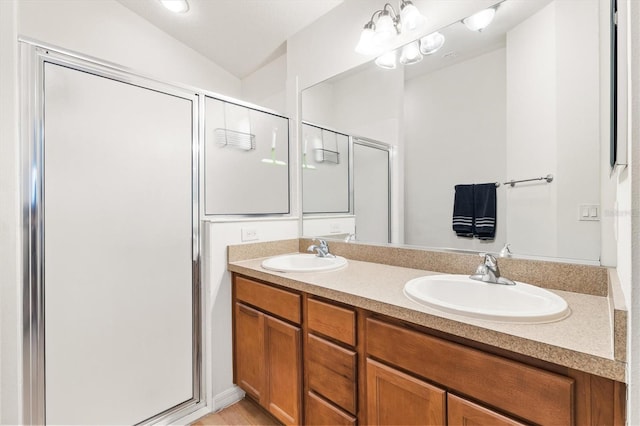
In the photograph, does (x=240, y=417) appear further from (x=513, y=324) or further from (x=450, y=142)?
(x=450, y=142)

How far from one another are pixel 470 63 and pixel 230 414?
2.25 meters

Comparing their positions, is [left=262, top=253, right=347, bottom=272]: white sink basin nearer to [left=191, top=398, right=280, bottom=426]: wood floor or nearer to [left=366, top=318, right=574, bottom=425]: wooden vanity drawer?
[left=366, top=318, right=574, bottom=425]: wooden vanity drawer

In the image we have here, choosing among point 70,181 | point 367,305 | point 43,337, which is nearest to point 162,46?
point 70,181

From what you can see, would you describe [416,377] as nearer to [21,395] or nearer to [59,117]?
[21,395]

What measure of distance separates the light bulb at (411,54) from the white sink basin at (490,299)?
113 centimetres

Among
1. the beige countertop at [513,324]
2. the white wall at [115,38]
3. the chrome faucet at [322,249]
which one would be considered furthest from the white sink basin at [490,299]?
the white wall at [115,38]

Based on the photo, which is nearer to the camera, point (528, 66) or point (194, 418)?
point (528, 66)

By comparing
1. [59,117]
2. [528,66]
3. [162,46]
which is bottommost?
[59,117]

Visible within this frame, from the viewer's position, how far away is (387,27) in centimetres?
161

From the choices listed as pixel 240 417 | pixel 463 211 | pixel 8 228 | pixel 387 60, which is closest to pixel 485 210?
pixel 463 211

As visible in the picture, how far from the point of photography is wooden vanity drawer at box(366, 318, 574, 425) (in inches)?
28.1

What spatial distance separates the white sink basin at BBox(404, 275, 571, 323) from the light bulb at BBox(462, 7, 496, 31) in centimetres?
113

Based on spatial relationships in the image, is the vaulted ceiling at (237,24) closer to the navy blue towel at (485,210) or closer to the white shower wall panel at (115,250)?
the white shower wall panel at (115,250)

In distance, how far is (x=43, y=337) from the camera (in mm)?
1266
